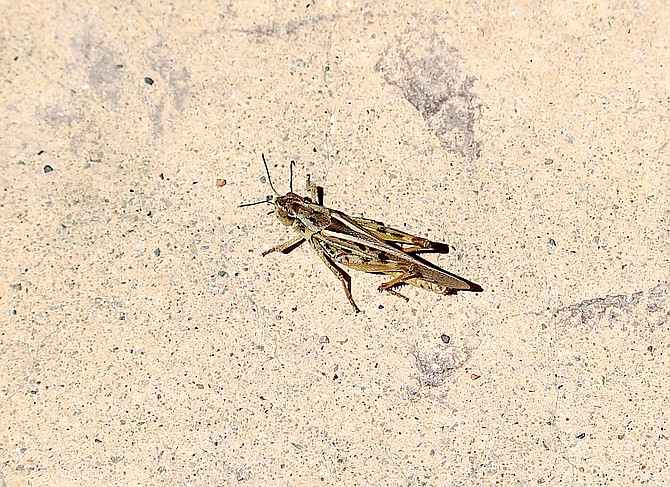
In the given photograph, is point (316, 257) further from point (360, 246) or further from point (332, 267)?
point (360, 246)

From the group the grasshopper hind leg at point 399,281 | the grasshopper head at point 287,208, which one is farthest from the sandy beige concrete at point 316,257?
the grasshopper head at point 287,208

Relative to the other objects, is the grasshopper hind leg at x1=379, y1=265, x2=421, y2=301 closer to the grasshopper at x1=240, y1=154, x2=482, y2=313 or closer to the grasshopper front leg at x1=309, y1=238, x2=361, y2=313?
the grasshopper at x1=240, y1=154, x2=482, y2=313

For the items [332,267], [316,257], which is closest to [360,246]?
[332,267]

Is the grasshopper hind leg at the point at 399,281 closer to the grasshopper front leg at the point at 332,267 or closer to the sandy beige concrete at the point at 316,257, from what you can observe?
the sandy beige concrete at the point at 316,257

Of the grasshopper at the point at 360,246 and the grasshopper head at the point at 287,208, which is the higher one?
the grasshopper head at the point at 287,208

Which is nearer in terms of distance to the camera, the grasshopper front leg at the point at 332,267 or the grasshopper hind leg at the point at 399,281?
the grasshopper hind leg at the point at 399,281

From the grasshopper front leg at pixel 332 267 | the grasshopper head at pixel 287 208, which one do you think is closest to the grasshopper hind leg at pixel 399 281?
the grasshopper front leg at pixel 332 267
